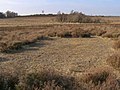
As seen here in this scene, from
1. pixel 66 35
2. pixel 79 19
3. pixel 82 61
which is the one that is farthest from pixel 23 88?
pixel 79 19

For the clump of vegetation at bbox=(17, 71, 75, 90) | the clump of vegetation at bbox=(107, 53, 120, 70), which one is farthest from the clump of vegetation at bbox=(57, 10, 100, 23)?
the clump of vegetation at bbox=(17, 71, 75, 90)

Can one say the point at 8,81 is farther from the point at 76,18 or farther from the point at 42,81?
the point at 76,18

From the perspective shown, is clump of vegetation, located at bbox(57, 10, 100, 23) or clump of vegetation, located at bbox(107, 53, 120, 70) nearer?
clump of vegetation, located at bbox(107, 53, 120, 70)

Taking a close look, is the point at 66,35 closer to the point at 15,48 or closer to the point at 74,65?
the point at 15,48

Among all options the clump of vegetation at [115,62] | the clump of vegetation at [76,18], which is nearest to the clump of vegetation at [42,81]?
the clump of vegetation at [115,62]

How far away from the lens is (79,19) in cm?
10900

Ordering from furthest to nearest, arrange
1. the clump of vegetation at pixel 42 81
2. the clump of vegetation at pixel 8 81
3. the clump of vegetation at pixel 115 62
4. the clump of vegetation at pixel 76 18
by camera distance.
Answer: the clump of vegetation at pixel 76 18
the clump of vegetation at pixel 115 62
the clump of vegetation at pixel 8 81
the clump of vegetation at pixel 42 81

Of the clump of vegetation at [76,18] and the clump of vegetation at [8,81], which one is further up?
the clump of vegetation at [8,81]

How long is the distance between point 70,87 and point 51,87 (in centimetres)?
147

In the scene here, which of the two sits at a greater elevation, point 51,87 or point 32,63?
point 51,87

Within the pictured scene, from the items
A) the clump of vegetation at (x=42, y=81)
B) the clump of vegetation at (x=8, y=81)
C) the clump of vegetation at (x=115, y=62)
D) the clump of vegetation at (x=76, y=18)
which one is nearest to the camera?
the clump of vegetation at (x=42, y=81)

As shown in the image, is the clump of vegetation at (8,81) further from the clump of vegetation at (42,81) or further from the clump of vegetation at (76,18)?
the clump of vegetation at (76,18)

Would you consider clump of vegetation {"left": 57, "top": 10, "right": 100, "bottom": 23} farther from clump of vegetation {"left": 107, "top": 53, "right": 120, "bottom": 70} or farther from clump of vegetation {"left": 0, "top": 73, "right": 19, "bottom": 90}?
clump of vegetation {"left": 0, "top": 73, "right": 19, "bottom": 90}

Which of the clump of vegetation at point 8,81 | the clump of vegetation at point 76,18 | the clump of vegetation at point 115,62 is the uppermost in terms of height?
the clump of vegetation at point 8,81
